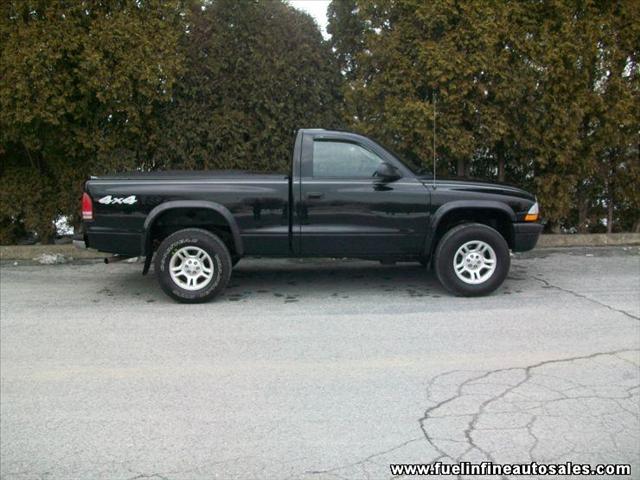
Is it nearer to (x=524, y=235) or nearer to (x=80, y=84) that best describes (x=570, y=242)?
(x=524, y=235)

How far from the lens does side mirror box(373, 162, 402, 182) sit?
678cm

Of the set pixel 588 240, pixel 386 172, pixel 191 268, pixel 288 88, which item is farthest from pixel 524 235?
pixel 288 88

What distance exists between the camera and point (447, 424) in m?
3.72

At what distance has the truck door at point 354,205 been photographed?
6.75 metres

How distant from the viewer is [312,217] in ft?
22.2

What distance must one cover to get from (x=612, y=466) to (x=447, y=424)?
897mm

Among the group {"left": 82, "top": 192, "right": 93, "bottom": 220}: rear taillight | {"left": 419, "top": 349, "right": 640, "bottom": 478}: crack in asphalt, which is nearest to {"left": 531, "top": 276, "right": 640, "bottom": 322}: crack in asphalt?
{"left": 419, "top": 349, "right": 640, "bottom": 478}: crack in asphalt

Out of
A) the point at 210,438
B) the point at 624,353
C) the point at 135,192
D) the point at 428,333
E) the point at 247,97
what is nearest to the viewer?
the point at 210,438

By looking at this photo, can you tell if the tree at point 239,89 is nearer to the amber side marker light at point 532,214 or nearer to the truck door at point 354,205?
the truck door at point 354,205

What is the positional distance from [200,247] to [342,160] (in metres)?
1.81

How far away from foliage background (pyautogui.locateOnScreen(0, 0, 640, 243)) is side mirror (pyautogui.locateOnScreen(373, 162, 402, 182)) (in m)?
2.61

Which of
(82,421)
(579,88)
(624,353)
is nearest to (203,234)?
(82,421)

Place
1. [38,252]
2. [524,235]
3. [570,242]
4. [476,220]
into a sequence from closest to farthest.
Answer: [524,235], [476,220], [38,252], [570,242]

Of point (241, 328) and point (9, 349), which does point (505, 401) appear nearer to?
point (241, 328)
